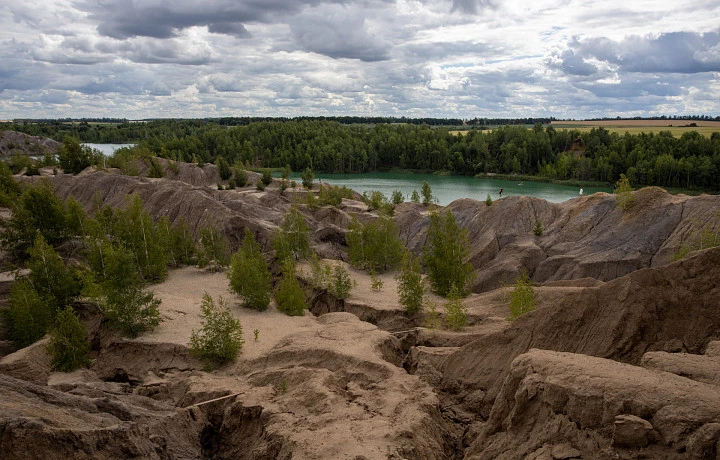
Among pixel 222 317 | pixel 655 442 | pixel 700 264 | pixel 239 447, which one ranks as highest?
pixel 700 264

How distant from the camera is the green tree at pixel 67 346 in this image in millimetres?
22203

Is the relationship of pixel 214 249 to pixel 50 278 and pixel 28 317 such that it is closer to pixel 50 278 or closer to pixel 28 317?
pixel 50 278

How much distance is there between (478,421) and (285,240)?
23.1 m

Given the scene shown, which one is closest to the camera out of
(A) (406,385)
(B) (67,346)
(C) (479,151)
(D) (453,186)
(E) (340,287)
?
(A) (406,385)

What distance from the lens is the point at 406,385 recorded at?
18641 mm

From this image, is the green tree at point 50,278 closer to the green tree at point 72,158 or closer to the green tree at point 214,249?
the green tree at point 214,249

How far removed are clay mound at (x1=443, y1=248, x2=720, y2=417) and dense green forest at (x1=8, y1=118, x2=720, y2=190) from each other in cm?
8511

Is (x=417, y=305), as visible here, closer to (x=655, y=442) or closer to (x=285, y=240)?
(x=285, y=240)

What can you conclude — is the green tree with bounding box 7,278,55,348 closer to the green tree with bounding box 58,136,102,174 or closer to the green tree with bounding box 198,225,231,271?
the green tree with bounding box 198,225,231,271

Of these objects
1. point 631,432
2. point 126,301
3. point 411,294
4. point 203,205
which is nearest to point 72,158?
point 203,205

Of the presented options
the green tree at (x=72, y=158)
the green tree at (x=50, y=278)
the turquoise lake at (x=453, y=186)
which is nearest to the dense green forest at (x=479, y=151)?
the turquoise lake at (x=453, y=186)

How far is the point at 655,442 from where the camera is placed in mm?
9852

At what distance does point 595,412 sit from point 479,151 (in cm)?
11982

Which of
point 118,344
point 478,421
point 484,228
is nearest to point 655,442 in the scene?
point 478,421
